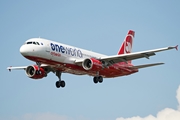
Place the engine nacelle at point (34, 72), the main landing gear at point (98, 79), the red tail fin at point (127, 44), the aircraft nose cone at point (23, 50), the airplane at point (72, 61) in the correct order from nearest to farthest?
the aircraft nose cone at point (23, 50) < the airplane at point (72, 61) < the engine nacelle at point (34, 72) < the main landing gear at point (98, 79) < the red tail fin at point (127, 44)

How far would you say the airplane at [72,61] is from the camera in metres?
67.0

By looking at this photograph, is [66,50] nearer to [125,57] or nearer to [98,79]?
[98,79]

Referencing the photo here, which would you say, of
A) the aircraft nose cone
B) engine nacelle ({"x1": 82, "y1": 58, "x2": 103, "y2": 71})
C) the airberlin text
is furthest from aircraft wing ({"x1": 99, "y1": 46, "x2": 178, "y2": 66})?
the aircraft nose cone

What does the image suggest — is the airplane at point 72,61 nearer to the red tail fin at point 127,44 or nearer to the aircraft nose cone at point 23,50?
the aircraft nose cone at point 23,50

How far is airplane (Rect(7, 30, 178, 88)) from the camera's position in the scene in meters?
67.0

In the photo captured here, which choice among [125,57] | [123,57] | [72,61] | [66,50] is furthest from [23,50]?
[125,57]

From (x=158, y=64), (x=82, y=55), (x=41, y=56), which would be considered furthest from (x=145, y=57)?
(x=41, y=56)

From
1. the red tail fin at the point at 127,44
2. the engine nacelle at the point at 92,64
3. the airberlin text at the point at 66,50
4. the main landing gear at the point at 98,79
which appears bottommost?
the main landing gear at the point at 98,79

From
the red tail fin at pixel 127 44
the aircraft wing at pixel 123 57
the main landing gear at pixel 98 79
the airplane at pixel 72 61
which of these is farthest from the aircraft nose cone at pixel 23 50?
the red tail fin at pixel 127 44

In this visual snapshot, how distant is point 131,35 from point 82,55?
54.6 feet

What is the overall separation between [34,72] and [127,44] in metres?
18.0

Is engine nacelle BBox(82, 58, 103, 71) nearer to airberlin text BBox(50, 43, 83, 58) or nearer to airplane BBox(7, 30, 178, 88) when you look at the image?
airplane BBox(7, 30, 178, 88)

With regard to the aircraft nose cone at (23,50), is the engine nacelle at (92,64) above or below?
below

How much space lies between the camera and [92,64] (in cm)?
7006
